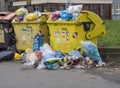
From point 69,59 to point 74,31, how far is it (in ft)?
2.82

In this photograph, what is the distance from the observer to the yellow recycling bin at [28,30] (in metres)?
11.9

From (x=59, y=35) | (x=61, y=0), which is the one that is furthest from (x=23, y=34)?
(x=61, y=0)

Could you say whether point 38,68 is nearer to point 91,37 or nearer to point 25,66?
point 25,66

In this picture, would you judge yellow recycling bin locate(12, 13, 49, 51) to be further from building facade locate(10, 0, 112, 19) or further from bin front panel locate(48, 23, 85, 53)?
building facade locate(10, 0, 112, 19)

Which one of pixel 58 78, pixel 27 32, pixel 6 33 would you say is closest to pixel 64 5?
pixel 6 33

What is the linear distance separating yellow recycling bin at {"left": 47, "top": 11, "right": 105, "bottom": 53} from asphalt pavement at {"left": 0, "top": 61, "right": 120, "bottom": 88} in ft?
3.49

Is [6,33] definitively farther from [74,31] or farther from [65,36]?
[74,31]

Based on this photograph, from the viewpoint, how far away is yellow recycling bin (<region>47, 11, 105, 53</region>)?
11.0 metres

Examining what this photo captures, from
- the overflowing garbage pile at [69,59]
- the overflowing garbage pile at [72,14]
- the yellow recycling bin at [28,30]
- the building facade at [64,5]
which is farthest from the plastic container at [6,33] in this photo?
the building facade at [64,5]

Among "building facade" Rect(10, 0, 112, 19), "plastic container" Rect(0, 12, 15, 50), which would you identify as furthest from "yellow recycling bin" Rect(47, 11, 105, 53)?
"building facade" Rect(10, 0, 112, 19)

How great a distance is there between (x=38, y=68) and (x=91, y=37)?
5.37 feet

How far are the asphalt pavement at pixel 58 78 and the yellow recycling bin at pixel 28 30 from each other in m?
1.44

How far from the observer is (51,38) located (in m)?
11.5

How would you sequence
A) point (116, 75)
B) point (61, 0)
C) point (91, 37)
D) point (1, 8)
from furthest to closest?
point (61, 0)
point (1, 8)
point (91, 37)
point (116, 75)
